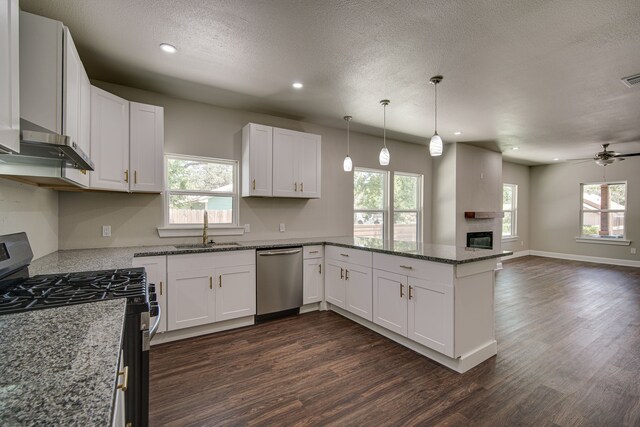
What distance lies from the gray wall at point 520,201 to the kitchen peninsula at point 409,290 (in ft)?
20.8

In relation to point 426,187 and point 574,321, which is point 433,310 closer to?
point 574,321

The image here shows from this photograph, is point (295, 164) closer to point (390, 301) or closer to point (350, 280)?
point (350, 280)

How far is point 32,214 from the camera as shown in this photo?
2.25 metres

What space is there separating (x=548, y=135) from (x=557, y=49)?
3.31 m

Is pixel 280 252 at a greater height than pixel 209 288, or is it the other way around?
pixel 280 252

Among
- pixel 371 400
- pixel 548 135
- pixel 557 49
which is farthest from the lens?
pixel 548 135

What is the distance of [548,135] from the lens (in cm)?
505

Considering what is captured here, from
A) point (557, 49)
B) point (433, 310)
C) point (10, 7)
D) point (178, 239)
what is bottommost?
point (433, 310)

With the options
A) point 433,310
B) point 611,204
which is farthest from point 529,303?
point 611,204

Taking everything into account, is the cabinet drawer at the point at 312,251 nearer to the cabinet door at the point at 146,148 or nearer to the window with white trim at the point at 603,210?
the cabinet door at the point at 146,148

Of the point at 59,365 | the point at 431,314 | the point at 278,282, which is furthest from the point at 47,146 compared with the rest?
the point at 431,314

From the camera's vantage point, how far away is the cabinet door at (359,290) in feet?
10.4

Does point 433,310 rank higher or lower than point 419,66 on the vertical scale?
lower

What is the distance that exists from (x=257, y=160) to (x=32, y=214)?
2.09m
